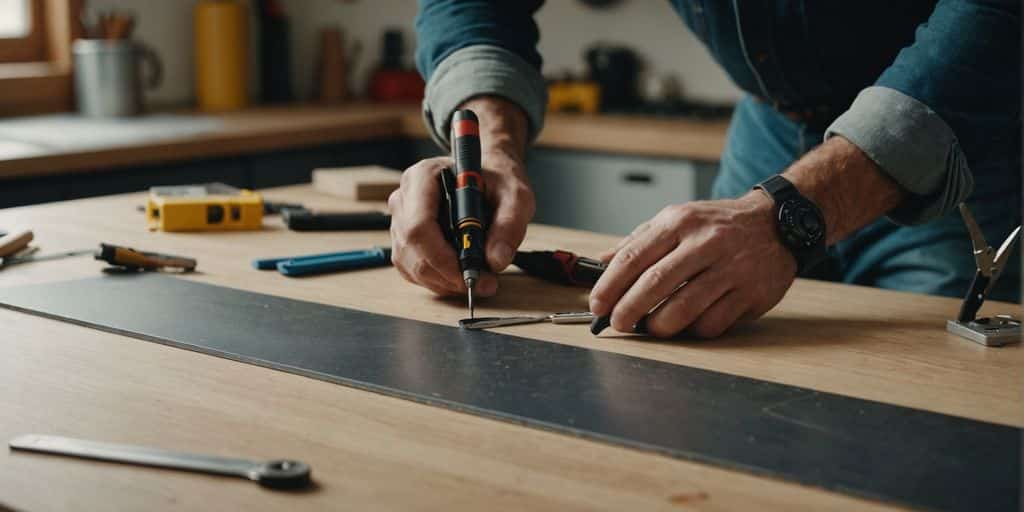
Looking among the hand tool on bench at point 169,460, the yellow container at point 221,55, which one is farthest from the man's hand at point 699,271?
the yellow container at point 221,55

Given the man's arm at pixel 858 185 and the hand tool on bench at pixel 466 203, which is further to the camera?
the hand tool on bench at pixel 466 203

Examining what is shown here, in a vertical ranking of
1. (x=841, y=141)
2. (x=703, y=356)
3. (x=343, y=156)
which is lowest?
(x=343, y=156)

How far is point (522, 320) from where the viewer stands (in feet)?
3.43

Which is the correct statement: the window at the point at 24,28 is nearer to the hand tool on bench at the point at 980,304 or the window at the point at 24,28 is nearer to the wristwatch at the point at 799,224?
the wristwatch at the point at 799,224

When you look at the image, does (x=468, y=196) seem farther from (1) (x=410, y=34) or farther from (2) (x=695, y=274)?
(1) (x=410, y=34)

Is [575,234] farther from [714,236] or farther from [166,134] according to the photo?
[166,134]

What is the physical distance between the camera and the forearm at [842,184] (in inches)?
42.3

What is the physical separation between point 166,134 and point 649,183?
113 centimetres

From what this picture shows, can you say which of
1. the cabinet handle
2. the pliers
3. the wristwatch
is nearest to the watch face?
the wristwatch

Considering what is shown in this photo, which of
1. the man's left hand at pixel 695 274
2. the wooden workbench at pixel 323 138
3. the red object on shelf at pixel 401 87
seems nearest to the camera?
the man's left hand at pixel 695 274

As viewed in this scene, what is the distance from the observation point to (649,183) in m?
2.75

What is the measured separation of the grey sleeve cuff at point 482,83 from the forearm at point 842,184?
45cm

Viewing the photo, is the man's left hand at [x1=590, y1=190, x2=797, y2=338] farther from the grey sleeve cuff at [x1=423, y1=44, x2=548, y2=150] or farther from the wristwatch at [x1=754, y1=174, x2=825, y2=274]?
the grey sleeve cuff at [x1=423, y1=44, x2=548, y2=150]

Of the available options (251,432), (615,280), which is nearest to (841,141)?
(615,280)
